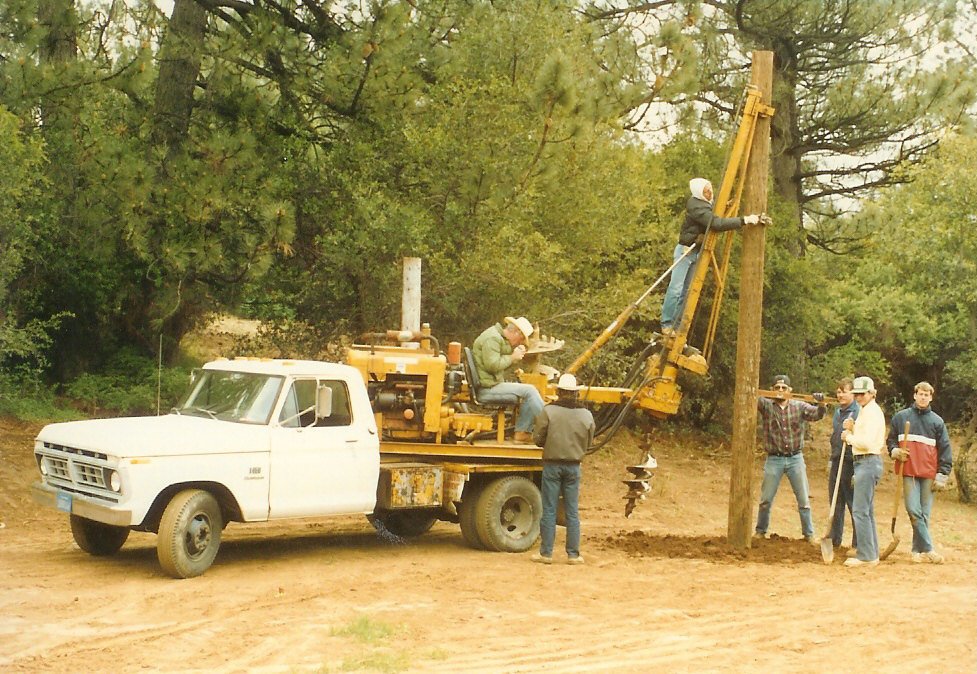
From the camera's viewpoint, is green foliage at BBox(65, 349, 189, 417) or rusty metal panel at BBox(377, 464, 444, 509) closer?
rusty metal panel at BBox(377, 464, 444, 509)

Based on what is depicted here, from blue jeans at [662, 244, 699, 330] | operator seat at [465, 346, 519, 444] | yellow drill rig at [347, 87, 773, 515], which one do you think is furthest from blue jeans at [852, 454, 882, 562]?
operator seat at [465, 346, 519, 444]

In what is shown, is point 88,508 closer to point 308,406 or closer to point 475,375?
point 308,406

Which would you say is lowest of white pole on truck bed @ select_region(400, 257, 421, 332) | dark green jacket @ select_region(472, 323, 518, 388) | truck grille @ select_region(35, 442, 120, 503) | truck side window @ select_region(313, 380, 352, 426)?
truck grille @ select_region(35, 442, 120, 503)

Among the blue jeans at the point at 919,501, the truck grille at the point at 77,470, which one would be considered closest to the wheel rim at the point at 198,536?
the truck grille at the point at 77,470

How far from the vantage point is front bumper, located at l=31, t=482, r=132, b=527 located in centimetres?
1025

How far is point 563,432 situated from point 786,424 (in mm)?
3164

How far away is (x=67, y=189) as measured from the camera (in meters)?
16.5

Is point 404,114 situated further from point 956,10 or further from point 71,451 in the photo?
point 956,10

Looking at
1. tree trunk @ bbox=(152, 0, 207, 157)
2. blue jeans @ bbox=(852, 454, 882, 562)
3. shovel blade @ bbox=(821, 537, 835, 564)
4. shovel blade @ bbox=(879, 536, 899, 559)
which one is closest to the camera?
blue jeans @ bbox=(852, 454, 882, 562)

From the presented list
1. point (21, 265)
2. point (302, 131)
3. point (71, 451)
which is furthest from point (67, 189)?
point (71, 451)

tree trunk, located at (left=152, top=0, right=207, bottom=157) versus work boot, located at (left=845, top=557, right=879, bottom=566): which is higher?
tree trunk, located at (left=152, top=0, right=207, bottom=157)

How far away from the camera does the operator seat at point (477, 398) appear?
1318cm

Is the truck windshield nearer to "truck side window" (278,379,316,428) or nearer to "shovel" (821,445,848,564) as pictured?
→ "truck side window" (278,379,316,428)

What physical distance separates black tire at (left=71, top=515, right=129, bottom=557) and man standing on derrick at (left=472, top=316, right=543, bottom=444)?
4.19 m
